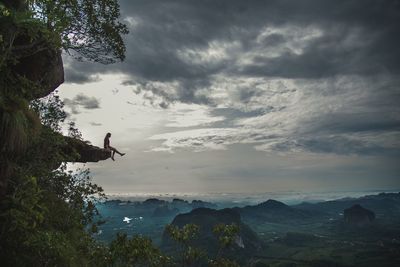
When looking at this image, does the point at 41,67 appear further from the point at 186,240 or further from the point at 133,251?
the point at 186,240

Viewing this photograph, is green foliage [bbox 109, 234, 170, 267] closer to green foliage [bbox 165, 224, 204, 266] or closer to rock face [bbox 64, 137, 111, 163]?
green foliage [bbox 165, 224, 204, 266]

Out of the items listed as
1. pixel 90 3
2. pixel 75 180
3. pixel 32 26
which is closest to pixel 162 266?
pixel 75 180

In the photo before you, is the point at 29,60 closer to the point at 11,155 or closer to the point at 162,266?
the point at 11,155

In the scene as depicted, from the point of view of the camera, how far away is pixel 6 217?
48.7 feet

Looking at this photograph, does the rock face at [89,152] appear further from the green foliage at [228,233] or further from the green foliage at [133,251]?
the green foliage at [228,233]

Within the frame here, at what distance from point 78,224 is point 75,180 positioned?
4.43m

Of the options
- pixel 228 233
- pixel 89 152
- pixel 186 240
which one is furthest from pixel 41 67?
pixel 228 233

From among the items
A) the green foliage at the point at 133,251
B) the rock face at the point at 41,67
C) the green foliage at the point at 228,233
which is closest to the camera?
the green foliage at the point at 133,251

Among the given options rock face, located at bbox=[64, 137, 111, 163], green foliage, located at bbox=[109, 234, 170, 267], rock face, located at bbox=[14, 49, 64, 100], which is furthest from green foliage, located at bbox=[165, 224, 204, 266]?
rock face, located at bbox=[64, 137, 111, 163]

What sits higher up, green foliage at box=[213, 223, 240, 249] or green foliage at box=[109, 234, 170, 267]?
green foliage at box=[213, 223, 240, 249]

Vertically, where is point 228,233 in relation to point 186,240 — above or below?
above

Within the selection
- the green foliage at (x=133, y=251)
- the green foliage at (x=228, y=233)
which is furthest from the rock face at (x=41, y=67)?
the green foliage at (x=228, y=233)

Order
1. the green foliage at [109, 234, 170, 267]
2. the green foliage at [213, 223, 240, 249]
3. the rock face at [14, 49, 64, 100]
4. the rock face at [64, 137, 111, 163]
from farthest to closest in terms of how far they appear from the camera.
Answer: the rock face at [64, 137, 111, 163]
the rock face at [14, 49, 64, 100]
the green foliage at [213, 223, 240, 249]
the green foliage at [109, 234, 170, 267]

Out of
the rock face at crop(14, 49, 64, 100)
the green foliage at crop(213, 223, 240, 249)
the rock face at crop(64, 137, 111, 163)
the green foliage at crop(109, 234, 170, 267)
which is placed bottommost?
the green foliage at crop(109, 234, 170, 267)
